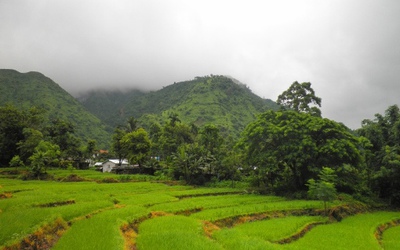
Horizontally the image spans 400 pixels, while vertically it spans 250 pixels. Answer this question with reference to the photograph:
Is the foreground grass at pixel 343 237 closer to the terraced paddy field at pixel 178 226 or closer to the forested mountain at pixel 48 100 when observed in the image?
the terraced paddy field at pixel 178 226

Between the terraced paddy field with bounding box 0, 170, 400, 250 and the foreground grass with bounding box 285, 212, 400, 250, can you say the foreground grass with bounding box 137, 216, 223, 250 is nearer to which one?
the terraced paddy field with bounding box 0, 170, 400, 250

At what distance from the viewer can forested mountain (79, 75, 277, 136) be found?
96.4m

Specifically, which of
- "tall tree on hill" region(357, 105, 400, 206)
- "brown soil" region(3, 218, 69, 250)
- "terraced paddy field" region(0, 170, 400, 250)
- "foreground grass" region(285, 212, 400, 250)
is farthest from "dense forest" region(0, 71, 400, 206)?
"brown soil" region(3, 218, 69, 250)

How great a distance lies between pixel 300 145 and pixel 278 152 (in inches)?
102

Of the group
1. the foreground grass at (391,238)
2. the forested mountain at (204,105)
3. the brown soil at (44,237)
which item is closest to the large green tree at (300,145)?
the foreground grass at (391,238)

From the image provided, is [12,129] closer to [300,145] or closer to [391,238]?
[300,145]

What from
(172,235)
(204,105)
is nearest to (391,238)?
(172,235)

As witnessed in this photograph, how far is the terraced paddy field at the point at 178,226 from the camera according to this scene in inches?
481

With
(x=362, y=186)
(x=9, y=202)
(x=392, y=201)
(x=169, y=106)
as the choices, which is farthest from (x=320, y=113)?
(x=169, y=106)

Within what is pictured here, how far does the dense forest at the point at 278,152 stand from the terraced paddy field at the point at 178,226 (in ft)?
14.1

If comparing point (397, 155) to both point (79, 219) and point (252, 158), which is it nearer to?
point (252, 158)

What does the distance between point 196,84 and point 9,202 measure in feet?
367

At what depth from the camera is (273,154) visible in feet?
100

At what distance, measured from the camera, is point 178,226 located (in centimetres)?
1558
